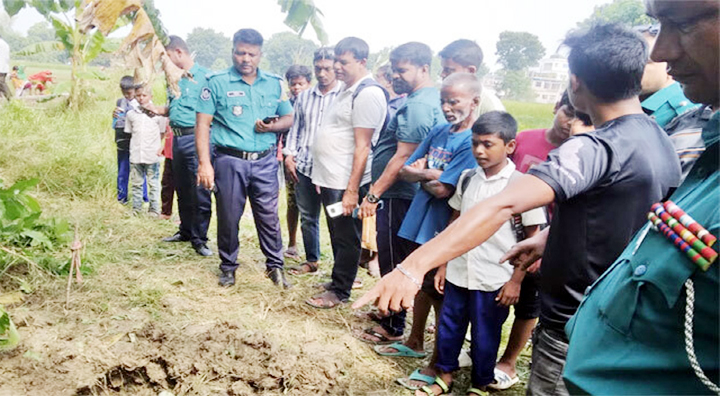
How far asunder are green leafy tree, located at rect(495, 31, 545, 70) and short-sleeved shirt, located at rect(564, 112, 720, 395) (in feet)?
254

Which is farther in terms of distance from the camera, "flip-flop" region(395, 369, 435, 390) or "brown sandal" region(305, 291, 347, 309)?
"brown sandal" region(305, 291, 347, 309)

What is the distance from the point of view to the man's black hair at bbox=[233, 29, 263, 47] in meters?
3.60

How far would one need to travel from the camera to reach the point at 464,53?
346cm

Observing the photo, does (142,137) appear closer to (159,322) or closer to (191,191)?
(191,191)

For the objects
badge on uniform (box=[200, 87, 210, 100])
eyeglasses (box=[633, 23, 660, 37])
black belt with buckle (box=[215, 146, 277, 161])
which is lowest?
black belt with buckle (box=[215, 146, 277, 161])

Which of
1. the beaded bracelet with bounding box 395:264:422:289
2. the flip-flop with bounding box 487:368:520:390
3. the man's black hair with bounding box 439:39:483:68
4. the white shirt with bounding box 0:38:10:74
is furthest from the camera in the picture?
the white shirt with bounding box 0:38:10:74

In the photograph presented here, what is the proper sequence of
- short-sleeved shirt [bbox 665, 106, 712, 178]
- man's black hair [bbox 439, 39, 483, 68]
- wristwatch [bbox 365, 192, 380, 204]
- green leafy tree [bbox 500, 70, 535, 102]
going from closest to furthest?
1. short-sleeved shirt [bbox 665, 106, 712, 178]
2. wristwatch [bbox 365, 192, 380, 204]
3. man's black hair [bbox 439, 39, 483, 68]
4. green leafy tree [bbox 500, 70, 535, 102]

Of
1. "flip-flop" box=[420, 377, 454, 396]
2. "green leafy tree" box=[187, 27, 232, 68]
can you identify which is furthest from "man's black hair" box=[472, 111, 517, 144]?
"green leafy tree" box=[187, 27, 232, 68]

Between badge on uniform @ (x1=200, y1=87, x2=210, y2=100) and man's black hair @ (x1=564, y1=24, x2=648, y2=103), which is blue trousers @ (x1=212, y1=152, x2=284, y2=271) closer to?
badge on uniform @ (x1=200, y1=87, x2=210, y2=100)

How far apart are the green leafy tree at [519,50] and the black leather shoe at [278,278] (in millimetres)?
75150

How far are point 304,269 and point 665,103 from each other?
3001mm

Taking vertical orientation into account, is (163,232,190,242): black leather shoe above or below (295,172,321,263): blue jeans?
below

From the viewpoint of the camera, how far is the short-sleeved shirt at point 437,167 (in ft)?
8.93

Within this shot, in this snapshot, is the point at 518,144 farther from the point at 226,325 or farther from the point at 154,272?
the point at 154,272
